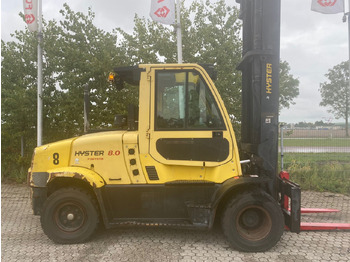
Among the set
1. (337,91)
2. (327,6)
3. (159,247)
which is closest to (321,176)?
(327,6)

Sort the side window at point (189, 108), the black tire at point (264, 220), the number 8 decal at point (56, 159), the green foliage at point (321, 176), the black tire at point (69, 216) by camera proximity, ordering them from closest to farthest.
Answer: the black tire at point (264, 220) < the side window at point (189, 108) < the black tire at point (69, 216) < the number 8 decal at point (56, 159) < the green foliage at point (321, 176)

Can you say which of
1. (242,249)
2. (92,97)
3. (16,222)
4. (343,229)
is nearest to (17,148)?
(92,97)

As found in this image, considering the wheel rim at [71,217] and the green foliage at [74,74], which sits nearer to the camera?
the wheel rim at [71,217]

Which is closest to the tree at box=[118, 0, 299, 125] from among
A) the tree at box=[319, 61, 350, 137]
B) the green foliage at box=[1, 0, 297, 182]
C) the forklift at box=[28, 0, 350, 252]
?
the green foliage at box=[1, 0, 297, 182]

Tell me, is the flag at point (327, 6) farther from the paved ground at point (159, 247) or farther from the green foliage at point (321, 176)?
the paved ground at point (159, 247)

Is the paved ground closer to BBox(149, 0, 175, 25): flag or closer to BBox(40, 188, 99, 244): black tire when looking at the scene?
BBox(40, 188, 99, 244): black tire

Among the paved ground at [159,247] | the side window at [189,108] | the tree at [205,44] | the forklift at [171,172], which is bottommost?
the paved ground at [159,247]

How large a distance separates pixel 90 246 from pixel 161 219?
1115 mm

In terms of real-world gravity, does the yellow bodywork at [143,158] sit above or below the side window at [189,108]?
below

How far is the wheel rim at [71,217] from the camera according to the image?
4.65 meters

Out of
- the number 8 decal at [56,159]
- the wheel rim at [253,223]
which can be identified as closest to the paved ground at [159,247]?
the wheel rim at [253,223]

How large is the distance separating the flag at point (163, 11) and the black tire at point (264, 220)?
5982 mm

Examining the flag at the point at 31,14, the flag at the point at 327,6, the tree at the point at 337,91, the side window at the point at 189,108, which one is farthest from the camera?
the tree at the point at 337,91

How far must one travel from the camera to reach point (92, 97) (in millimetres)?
9156
